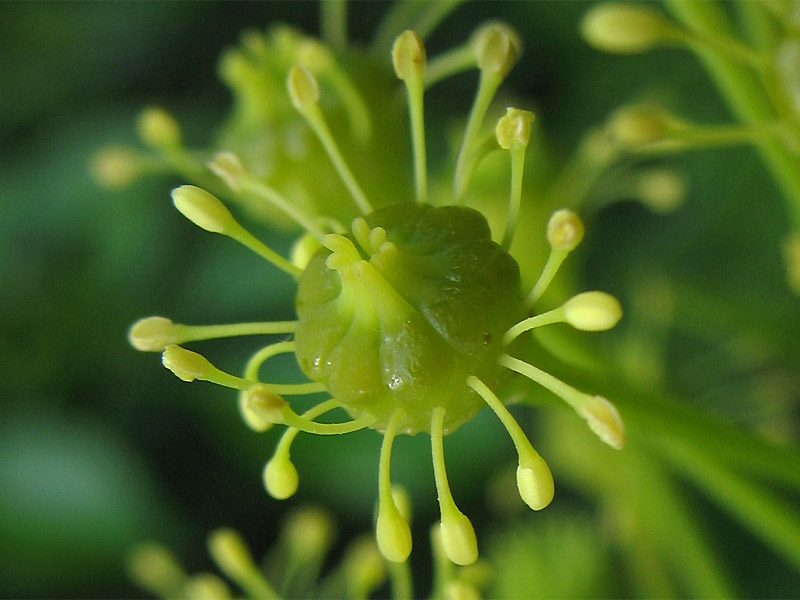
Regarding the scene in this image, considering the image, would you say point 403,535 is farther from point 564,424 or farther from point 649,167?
point 649,167

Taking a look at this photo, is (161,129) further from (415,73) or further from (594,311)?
(594,311)

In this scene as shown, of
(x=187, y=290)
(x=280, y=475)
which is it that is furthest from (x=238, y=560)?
(x=187, y=290)

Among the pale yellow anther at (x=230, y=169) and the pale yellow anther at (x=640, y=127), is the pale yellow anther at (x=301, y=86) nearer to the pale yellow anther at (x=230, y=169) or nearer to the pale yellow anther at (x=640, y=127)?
the pale yellow anther at (x=230, y=169)

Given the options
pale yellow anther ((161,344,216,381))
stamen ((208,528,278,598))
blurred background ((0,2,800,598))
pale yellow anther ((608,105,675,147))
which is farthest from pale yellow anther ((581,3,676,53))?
blurred background ((0,2,800,598))

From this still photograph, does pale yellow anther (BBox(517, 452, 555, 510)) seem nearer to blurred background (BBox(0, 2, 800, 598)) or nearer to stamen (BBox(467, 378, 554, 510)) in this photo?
stamen (BBox(467, 378, 554, 510))

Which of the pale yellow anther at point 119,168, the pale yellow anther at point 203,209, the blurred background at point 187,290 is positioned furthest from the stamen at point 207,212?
the blurred background at point 187,290

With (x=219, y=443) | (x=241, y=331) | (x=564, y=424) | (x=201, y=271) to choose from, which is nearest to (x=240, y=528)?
(x=219, y=443)
